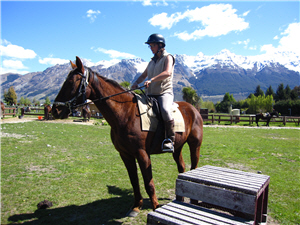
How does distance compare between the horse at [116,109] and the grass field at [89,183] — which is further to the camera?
the grass field at [89,183]

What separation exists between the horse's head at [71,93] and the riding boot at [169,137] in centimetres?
173

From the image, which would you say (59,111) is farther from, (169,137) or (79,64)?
(169,137)

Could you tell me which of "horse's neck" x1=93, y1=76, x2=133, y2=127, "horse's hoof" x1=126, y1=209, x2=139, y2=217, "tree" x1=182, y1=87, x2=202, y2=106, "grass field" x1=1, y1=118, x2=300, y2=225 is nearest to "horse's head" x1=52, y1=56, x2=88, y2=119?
"horse's neck" x1=93, y1=76, x2=133, y2=127

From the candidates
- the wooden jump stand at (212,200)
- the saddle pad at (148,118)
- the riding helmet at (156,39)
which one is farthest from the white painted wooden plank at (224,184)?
the riding helmet at (156,39)

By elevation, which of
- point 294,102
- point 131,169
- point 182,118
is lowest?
point 131,169

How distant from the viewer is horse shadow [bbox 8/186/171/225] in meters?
3.89

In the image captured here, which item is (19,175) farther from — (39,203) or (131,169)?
(131,169)

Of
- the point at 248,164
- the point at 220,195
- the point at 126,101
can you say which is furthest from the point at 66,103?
the point at 248,164

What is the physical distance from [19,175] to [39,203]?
2.32 meters

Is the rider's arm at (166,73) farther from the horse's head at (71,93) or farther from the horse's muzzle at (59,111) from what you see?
the horse's muzzle at (59,111)

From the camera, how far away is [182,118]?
14.8 feet

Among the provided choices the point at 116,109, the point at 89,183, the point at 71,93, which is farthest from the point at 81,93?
the point at 89,183

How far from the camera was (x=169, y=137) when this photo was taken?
4074 mm

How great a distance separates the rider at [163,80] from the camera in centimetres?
398
